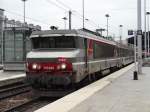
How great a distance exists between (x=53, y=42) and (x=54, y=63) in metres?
1.69

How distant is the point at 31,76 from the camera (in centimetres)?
1716

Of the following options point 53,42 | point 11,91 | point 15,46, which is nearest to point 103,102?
point 53,42

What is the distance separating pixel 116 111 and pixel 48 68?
247 inches

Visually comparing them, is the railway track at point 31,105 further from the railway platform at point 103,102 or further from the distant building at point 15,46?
the distant building at point 15,46

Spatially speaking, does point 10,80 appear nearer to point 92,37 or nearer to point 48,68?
point 92,37

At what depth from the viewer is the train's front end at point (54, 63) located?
16812 millimetres

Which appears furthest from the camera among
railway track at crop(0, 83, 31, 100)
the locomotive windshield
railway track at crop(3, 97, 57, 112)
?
railway track at crop(0, 83, 31, 100)

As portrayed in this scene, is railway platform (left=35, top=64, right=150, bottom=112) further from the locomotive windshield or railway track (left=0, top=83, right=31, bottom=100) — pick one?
railway track (left=0, top=83, right=31, bottom=100)

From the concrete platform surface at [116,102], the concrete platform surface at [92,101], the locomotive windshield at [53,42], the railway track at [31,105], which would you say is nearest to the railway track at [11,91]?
the railway track at [31,105]

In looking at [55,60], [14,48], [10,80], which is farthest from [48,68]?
[14,48]

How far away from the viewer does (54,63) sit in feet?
55.5

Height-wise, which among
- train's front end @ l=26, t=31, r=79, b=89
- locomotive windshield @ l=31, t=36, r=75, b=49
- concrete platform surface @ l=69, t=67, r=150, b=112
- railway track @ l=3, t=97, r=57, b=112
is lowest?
railway track @ l=3, t=97, r=57, b=112

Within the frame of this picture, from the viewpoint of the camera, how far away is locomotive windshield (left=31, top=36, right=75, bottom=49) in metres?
18.2

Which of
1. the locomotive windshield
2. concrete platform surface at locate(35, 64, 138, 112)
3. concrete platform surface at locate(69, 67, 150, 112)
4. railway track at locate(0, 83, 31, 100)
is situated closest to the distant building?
railway track at locate(0, 83, 31, 100)
